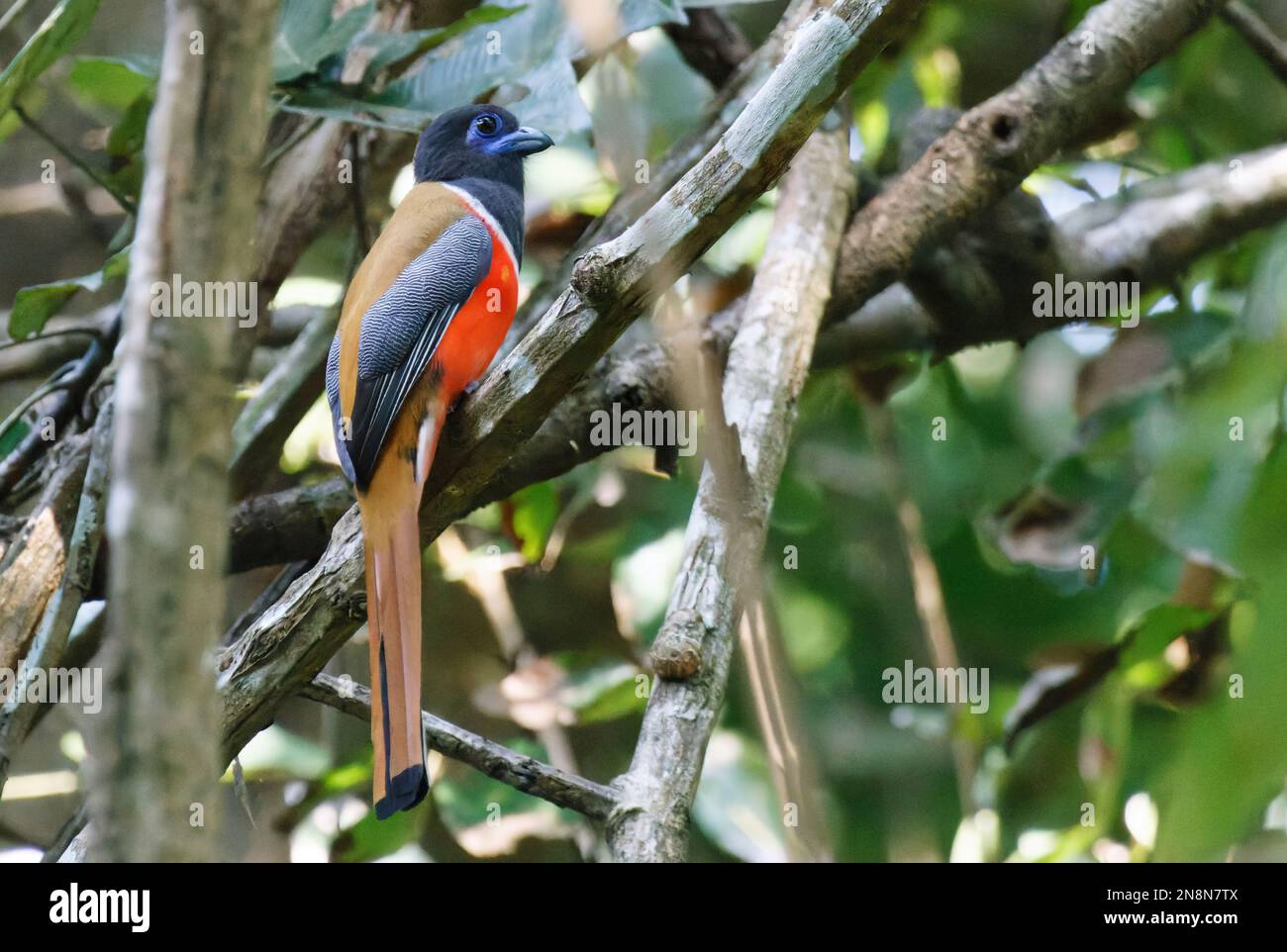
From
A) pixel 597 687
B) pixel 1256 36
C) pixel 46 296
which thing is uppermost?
pixel 1256 36

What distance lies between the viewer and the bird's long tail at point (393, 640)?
73.6 inches

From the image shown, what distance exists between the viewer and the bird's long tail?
1.87m

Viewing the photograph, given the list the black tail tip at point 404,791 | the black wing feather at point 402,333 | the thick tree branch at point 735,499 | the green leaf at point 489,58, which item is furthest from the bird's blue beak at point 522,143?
the black tail tip at point 404,791

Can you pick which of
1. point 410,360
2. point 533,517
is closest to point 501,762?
point 410,360

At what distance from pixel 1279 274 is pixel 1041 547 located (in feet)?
3.05

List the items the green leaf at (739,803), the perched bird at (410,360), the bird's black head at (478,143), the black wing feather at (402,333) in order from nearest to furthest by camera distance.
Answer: the perched bird at (410,360)
the black wing feather at (402,333)
the bird's black head at (478,143)
the green leaf at (739,803)

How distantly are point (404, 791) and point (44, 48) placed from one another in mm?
1972

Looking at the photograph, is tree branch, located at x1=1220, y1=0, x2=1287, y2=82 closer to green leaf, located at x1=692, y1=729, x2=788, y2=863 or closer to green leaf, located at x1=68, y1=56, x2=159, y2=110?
green leaf, located at x1=692, y1=729, x2=788, y2=863

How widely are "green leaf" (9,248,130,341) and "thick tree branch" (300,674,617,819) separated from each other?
1.35 m

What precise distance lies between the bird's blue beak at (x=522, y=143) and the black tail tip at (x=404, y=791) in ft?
5.53

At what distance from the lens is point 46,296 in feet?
9.52

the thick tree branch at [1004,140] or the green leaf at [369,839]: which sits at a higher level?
the thick tree branch at [1004,140]

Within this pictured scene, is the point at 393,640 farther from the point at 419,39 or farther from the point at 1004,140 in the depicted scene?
the point at 1004,140

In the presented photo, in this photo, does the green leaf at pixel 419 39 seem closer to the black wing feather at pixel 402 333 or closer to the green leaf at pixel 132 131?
the green leaf at pixel 132 131
